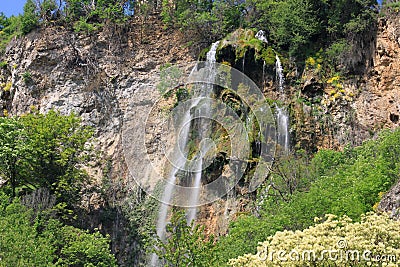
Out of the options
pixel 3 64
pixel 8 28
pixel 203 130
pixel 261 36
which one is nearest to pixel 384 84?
pixel 261 36

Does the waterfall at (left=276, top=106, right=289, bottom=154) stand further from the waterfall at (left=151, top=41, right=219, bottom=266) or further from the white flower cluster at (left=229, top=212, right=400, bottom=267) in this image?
the white flower cluster at (left=229, top=212, right=400, bottom=267)

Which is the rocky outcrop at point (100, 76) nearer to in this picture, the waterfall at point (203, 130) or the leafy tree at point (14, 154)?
the waterfall at point (203, 130)

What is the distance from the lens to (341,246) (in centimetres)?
759

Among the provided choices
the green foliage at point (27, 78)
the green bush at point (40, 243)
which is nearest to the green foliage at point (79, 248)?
the green bush at point (40, 243)

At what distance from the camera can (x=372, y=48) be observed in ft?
83.4

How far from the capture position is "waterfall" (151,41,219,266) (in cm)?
2453

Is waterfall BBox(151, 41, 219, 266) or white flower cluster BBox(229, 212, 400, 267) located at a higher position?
waterfall BBox(151, 41, 219, 266)

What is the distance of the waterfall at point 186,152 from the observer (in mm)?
24531

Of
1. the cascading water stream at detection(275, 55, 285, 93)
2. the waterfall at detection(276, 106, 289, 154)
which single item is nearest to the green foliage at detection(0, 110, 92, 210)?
the waterfall at detection(276, 106, 289, 154)

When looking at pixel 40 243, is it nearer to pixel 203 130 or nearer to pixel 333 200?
pixel 333 200

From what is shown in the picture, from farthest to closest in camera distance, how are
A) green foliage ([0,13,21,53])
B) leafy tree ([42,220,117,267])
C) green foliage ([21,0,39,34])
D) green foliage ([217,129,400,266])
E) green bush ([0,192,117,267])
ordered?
green foliage ([0,13,21,53]) → green foliage ([21,0,39,34]) → leafy tree ([42,220,117,267]) → green bush ([0,192,117,267]) → green foliage ([217,129,400,266])

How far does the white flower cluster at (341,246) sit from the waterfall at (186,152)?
52.3 feet

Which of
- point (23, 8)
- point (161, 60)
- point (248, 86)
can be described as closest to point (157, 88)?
point (161, 60)

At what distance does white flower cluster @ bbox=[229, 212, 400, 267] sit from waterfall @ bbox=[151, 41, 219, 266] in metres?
15.9
